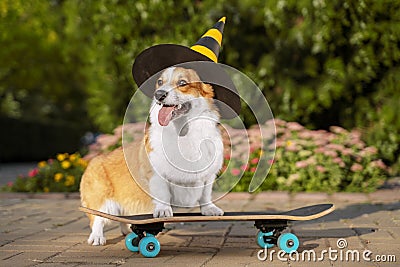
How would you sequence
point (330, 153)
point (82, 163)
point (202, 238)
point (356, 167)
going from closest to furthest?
1. point (202, 238)
2. point (356, 167)
3. point (330, 153)
4. point (82, 163)

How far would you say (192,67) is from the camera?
14.0 ft

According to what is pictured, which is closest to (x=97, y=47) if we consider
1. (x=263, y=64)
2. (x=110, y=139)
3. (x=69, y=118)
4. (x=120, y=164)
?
(x=110, y=139)

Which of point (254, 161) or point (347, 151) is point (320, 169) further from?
point (254, 161)

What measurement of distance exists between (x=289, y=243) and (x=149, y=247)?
3.32ft

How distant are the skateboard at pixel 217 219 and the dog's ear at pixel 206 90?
2.79ft

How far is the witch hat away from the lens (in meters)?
4.27

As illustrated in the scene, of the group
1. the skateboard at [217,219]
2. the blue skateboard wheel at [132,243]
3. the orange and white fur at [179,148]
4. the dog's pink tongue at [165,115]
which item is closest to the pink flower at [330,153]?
the skateboard at [217,219]

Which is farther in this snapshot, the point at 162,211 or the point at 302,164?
the point at 302,164

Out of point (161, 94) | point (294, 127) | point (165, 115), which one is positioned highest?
point (294, 127)

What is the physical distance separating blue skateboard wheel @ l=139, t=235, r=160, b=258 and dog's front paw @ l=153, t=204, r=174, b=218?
8.5 inches

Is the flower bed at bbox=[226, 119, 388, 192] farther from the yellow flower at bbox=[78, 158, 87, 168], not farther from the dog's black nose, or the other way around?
the dog's black nose

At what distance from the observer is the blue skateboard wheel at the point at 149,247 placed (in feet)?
14.5

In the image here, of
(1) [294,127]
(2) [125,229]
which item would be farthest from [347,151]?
(2) [125,229]

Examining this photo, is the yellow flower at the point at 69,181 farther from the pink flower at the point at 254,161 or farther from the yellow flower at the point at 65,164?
the pink flower at the point at 254,161
